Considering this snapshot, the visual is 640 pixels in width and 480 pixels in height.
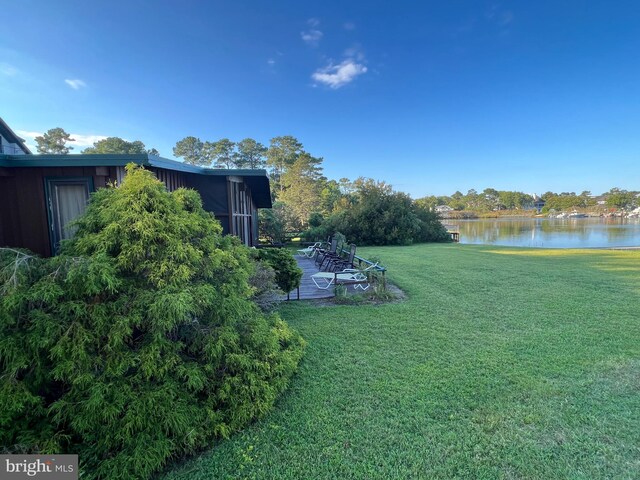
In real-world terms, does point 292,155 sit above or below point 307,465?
above

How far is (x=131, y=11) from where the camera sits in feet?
27.9

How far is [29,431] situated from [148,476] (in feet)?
2.64

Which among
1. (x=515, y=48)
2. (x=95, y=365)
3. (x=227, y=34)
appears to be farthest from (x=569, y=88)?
(x=95, y=365)

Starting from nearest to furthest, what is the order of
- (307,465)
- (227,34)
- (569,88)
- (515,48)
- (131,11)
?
1. (307,465)
2. (131,11)
3. (227,34)
4. (515,48)
5. (569,88)

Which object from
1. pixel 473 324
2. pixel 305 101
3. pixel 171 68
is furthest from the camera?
pixel 305 101

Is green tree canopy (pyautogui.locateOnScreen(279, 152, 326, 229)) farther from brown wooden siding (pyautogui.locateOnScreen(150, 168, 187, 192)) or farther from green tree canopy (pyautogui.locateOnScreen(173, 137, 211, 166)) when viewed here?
brown wooden siding (pyautogui.locateOnScreen(150, 168, 187, 192))

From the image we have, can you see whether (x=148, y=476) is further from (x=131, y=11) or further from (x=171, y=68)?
(x=171, y=68)

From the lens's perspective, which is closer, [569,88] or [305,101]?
[569,88]

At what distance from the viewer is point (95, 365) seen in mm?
1914

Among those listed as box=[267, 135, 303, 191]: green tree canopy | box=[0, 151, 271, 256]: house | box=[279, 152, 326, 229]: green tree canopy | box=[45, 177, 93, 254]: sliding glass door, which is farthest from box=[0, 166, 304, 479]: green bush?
box=[267, 135, 303, 191]: green tree canopy

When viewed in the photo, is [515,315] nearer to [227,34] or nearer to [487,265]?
[487,265]

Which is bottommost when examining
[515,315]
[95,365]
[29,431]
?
[515,315]

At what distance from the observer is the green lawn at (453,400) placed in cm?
195

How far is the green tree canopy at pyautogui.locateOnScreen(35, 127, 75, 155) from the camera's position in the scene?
111 ft
